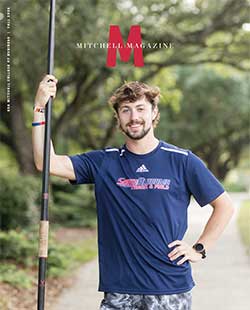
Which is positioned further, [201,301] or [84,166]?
[201,301]

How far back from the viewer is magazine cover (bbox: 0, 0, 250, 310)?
3193mm

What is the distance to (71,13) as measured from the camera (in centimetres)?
984

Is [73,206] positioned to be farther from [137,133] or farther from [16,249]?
[137,133]

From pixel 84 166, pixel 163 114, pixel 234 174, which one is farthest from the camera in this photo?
pixel 234 174

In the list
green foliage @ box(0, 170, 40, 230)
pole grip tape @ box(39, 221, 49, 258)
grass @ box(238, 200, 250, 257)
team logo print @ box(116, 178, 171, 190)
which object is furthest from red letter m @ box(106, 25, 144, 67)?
grass @ box(238, 200, 250, 257)

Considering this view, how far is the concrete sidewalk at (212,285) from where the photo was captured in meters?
7.47

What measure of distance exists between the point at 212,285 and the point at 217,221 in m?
5.57

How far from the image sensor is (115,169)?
3293mm

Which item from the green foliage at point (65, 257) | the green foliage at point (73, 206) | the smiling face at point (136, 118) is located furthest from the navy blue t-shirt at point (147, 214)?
the green foliage at point (73, 206)

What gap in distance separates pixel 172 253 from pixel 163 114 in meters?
25.5

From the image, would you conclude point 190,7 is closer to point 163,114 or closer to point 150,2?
point 150,2

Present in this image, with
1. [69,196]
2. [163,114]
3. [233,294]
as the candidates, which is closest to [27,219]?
[233,294]

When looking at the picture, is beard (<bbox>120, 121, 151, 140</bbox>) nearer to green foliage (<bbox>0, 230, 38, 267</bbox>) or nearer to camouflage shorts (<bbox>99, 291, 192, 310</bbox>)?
camouflage shorts (<bbox>99, 291, 192, 310</bbox>)

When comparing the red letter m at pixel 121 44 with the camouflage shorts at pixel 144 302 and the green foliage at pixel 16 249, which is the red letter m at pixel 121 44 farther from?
the green foliage at pixel 16 249
